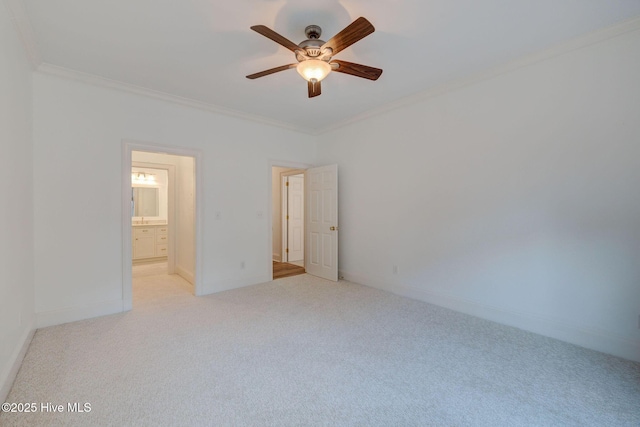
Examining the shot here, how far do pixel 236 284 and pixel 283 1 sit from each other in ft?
12.4

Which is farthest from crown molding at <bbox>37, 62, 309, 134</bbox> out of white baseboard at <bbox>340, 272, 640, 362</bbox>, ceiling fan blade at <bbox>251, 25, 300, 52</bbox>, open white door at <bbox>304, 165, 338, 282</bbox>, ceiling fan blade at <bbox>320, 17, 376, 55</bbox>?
white baseboard at <bbox>340, 272, 640, 362</bbox>

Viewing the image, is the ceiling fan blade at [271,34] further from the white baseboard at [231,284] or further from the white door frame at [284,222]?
the white door frame at [284,222]

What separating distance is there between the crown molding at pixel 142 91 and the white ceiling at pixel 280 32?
5 cm

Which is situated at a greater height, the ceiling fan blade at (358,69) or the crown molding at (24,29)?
the crown molding at (24,29)

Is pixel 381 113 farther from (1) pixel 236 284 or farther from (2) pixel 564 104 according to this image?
(1) pixel 236 284

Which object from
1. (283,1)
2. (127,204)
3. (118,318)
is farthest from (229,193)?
(283,1)

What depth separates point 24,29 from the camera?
234cm

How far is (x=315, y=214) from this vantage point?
5.27 metres

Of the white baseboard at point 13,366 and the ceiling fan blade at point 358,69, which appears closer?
the white baseboard at point 13,366

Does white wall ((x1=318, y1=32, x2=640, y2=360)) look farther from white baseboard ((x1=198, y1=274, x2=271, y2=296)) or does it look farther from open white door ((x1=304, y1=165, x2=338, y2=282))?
white baseboard ((x1=198, y1=274, x2=271, y2=296))

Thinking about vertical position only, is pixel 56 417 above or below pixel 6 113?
below

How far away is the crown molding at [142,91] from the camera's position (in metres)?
3.03

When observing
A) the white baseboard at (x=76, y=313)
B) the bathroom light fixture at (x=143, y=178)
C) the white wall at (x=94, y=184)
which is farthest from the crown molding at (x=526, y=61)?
the bathroom light fixture at (x=143, y=178)

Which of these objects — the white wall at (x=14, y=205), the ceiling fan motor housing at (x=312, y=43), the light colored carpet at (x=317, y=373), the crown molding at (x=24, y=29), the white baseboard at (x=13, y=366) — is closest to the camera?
the light colored carpet at (x=317, y=373)
